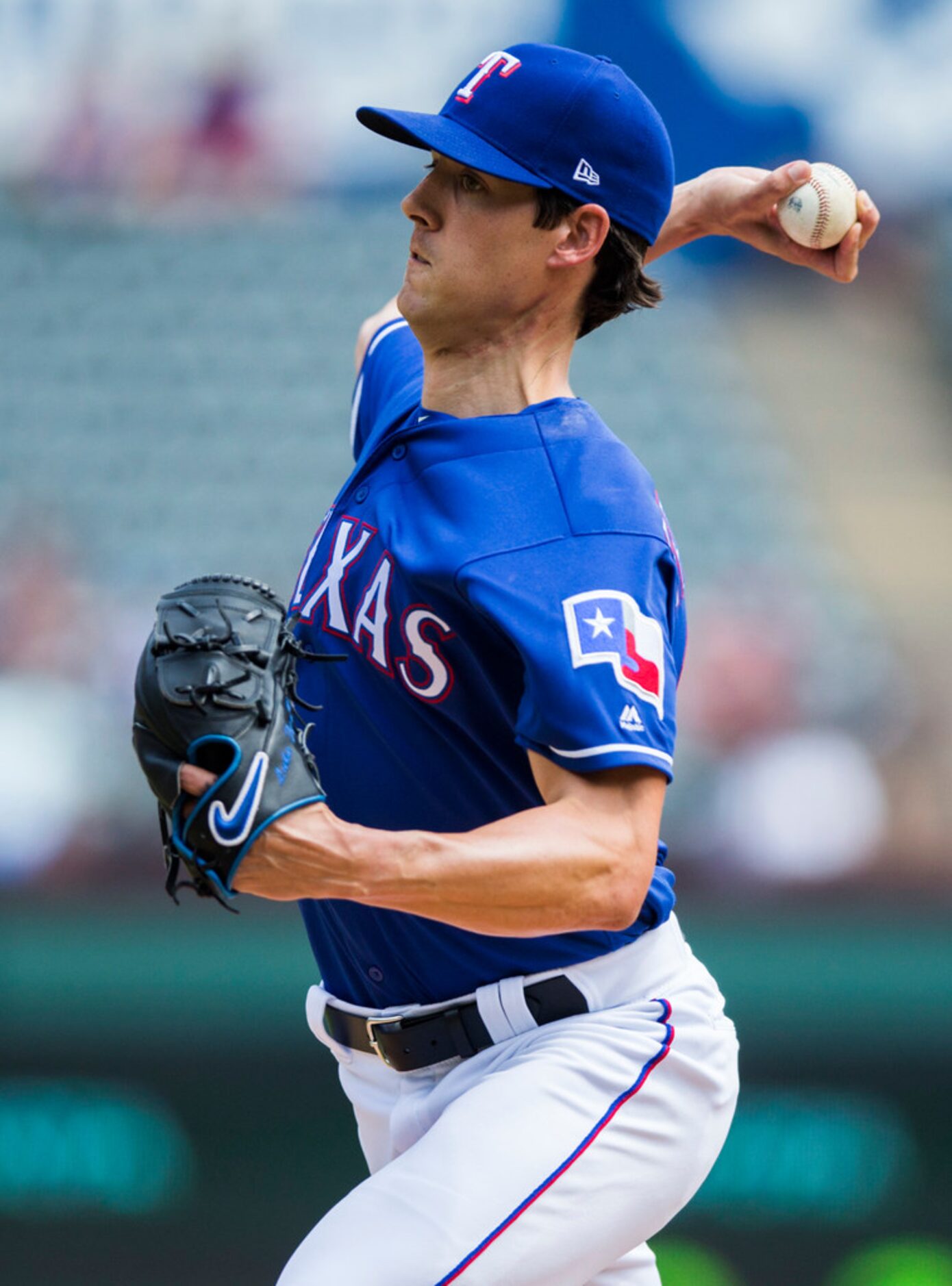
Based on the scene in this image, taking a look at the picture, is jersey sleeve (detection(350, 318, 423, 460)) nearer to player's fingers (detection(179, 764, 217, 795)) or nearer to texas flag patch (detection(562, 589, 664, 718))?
texas flag patch (detection(562, 589, 664, 718))

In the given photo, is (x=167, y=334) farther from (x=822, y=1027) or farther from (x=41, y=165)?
(x=822, y=1027)

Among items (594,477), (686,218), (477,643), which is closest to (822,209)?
(686,218)

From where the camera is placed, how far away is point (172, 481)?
6836 millimetres

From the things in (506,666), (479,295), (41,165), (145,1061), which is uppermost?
(41,165)

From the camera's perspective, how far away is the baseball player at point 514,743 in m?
1.76

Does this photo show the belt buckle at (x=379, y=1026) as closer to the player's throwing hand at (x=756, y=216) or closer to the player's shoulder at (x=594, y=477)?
the player's shoulder at (x=594, y=477)

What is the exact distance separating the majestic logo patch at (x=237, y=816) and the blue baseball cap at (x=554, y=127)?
0.88 meters

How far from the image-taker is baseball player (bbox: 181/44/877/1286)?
1.76 meters

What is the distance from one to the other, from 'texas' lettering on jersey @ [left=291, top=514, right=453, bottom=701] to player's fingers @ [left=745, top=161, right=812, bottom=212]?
0.85m

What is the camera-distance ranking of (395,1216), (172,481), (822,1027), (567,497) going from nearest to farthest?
(395,1216) < (567,497) < (822,1027) < (172,481)

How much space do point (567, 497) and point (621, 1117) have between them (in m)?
0.74

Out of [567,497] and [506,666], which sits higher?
[567,497]

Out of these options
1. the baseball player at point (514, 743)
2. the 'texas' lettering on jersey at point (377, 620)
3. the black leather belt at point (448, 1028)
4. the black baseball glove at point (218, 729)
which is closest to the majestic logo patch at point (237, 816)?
the black baseball glove at point (218, 729)

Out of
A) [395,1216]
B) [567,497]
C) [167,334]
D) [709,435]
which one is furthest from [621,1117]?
[167,334]
